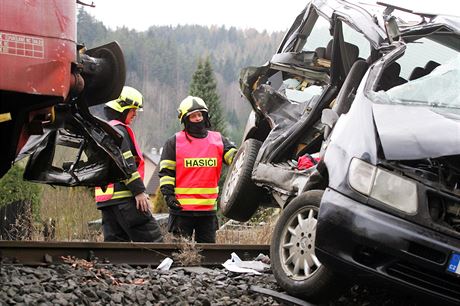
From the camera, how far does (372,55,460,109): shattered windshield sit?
4818 millimetres

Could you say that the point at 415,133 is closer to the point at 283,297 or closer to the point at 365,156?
the point at 365,156

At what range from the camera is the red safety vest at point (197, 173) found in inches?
312

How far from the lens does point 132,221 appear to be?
761 centimetres

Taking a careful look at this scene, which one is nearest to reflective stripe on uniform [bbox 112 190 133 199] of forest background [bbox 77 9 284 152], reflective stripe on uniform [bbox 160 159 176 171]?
reflective stripe on uniform [bbox 160 159 176 171]

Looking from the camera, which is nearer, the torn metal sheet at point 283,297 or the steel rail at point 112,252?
the torn metal sheet at point 283,297

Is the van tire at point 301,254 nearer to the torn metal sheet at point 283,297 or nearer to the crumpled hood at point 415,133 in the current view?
the torn metal sheet at point 283,297

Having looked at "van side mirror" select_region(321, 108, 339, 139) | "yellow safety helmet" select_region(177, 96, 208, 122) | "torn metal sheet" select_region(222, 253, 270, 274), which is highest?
"van side mirror" select_region(321, 108, 339, 139)

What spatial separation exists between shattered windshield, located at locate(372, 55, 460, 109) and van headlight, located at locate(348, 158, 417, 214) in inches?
24.5

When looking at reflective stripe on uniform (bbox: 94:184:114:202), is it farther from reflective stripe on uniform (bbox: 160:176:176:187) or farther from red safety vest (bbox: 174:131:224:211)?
red safety vest (bbox: 174:131:224:211)

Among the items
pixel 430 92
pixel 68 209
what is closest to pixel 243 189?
pixel 430 92

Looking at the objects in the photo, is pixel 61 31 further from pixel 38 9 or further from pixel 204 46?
pixel 204 46

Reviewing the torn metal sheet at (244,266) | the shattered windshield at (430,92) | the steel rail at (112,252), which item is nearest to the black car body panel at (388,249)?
the shattered windshield at (430,92)

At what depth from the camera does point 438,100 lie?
489cm

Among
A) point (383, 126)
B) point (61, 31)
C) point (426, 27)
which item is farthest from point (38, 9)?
point (426, 27)
